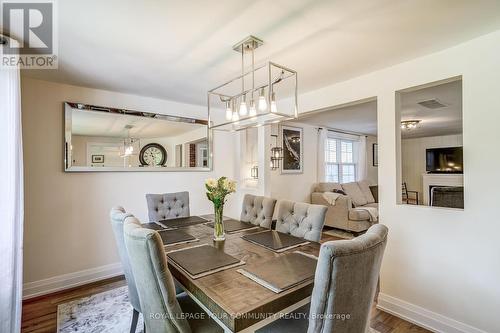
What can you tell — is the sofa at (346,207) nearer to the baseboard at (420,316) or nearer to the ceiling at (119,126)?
the baseboard at (420,316)

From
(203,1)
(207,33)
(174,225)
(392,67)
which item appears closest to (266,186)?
(174,225)

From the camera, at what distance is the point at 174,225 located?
2416 mm

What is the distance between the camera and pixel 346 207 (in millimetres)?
4773

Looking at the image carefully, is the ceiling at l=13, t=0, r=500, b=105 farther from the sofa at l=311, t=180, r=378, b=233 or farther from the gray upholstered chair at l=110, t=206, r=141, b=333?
the sofa at l=311, t=180, r=378, b=233

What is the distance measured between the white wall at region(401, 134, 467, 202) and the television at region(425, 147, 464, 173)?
2.45 meters

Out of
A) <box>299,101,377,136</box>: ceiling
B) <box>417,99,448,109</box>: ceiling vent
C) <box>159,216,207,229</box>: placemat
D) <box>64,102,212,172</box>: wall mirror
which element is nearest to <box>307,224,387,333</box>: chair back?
<box>159,216,207,229</box>: placemat

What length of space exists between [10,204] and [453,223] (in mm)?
3375

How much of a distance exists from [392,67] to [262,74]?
1.26 meters

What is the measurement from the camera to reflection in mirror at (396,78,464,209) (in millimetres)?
2829

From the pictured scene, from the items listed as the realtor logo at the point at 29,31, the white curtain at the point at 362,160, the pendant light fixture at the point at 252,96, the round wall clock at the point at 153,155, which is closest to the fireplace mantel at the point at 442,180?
the white curtain at the point at 362,160

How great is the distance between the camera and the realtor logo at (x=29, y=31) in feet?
4.98

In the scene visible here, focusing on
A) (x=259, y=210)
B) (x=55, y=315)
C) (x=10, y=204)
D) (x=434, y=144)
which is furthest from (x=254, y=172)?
(x=434, y=144)

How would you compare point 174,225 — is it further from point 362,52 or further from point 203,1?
point 362,52

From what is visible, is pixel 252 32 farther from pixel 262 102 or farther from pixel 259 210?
pixel 259 210
